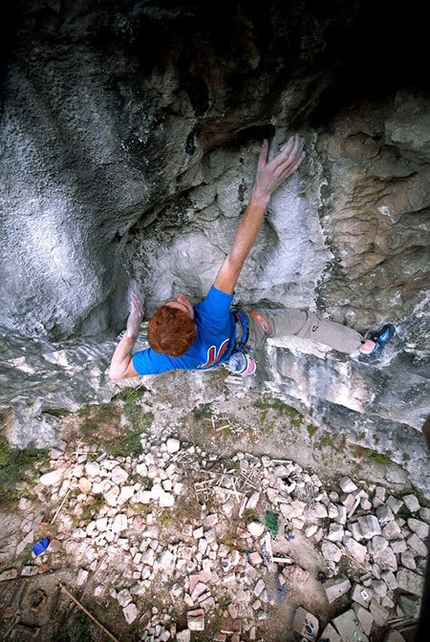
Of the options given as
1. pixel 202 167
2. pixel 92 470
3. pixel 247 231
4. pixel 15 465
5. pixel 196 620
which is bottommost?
pixel 196 620

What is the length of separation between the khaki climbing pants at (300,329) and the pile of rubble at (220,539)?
2.83m

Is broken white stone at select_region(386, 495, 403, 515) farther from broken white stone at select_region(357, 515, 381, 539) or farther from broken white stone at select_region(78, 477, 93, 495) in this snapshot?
broken white stone at select_region(78, 477, 93, 495)

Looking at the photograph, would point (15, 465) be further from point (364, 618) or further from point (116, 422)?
point (364, 618)

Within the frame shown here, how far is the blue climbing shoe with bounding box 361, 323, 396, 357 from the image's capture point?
3.27m

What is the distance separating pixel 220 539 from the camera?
4812 mm

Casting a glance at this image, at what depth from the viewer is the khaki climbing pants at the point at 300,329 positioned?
3.44m

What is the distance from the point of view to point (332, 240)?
2795 mm

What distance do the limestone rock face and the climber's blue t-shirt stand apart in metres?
0.52

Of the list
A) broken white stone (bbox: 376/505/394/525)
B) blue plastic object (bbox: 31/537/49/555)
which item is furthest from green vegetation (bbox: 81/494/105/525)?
broken white stone (bbox: 376/505/394/525)

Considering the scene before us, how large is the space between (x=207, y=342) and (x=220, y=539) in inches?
143

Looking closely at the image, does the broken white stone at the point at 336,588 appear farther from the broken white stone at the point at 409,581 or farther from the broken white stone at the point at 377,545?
the broken white stone at the point at 409,581

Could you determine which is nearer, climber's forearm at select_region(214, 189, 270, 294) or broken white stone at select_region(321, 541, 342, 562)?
climber's forearm at select_region(214, 189, 270, 294)

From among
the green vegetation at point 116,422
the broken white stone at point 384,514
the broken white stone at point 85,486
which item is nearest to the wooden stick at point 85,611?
the broken white stone at point 85,486

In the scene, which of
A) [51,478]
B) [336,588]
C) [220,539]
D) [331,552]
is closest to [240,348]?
[220,539]
